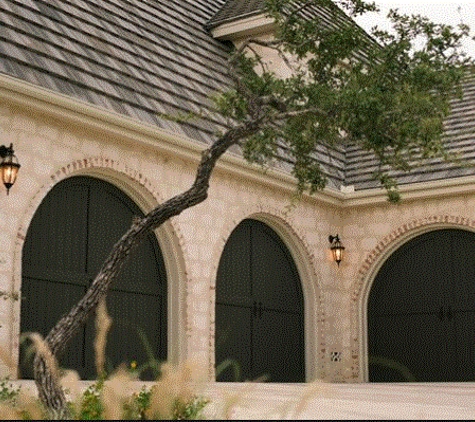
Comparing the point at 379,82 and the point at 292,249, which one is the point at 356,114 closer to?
the point at 379,82

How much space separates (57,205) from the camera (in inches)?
404

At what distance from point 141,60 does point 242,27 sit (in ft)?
11.7

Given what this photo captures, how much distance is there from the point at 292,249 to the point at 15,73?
6.25m

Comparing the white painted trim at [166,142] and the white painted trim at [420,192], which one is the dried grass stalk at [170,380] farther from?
the white painted trim at [420,192]

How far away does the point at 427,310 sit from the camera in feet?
47.2

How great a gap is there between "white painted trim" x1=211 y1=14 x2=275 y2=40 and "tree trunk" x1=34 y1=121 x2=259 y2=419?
9.63 metres

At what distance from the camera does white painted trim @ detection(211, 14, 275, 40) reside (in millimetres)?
15406

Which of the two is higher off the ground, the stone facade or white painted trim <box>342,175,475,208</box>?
white painted trim <box>342,175,475,208</box>

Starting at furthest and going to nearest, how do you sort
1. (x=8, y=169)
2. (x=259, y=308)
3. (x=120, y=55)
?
1. (x=259, y=308)
2. (x=120, y=55)
3. (x=8, y=169)

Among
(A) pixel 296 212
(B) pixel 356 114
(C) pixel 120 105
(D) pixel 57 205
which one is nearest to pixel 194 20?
(A) pixel 296 212

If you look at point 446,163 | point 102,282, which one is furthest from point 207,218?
point 102,282

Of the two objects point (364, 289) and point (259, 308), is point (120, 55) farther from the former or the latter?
point (364, 289)

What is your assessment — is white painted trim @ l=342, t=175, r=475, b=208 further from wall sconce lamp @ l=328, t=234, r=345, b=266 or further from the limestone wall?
wall sconce lamp @ l=328, t=234, r=345, b=266

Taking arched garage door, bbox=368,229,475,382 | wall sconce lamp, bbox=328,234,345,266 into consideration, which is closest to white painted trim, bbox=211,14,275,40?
wall sconce lamp, bbox=328,234,345,266
